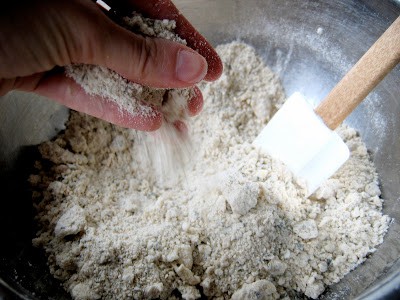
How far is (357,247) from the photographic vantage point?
3.62 ft

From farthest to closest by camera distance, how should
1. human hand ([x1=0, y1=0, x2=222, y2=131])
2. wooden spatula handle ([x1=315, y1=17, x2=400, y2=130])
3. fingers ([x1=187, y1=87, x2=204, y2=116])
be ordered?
fingers ([x1=187, y1=87, x2=204, y2=116]), wooden spatula handle ([x1=315, y1=17, x2=400, y2=130]), human hand ([x1=0, y1=0, x2=222, y2=131])

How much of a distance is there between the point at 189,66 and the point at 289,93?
69 centimetres

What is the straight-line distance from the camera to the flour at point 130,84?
954mm

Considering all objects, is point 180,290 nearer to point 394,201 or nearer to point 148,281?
point 148,281

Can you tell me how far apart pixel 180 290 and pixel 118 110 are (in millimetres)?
492

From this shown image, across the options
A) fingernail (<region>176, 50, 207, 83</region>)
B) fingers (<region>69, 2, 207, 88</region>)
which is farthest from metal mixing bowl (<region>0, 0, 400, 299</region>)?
fingernail (<region>176, 50, 207, 83</region>)

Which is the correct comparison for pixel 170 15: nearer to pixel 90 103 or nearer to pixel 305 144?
pixel 90 103

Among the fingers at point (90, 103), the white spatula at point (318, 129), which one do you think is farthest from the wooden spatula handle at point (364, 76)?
the fingers at point (90, 103)

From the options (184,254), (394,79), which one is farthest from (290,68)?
(184,254)

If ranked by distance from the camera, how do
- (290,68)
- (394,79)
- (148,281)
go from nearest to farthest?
(148,281) < (394,79) < (290,68)

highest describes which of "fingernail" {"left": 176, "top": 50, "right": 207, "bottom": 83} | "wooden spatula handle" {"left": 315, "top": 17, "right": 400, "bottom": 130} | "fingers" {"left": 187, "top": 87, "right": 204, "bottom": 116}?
"wooden spatula handle" {"left": 315, "top": 17, "right": 400, "bottom": 130}

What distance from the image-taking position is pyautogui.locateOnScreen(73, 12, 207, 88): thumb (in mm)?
852

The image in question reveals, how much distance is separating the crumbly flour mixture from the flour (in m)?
0.26

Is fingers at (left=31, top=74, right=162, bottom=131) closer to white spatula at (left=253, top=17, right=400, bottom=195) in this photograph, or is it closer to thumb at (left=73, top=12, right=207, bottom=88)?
thumb at (left=73, top=12, right=207, bottom=88)
